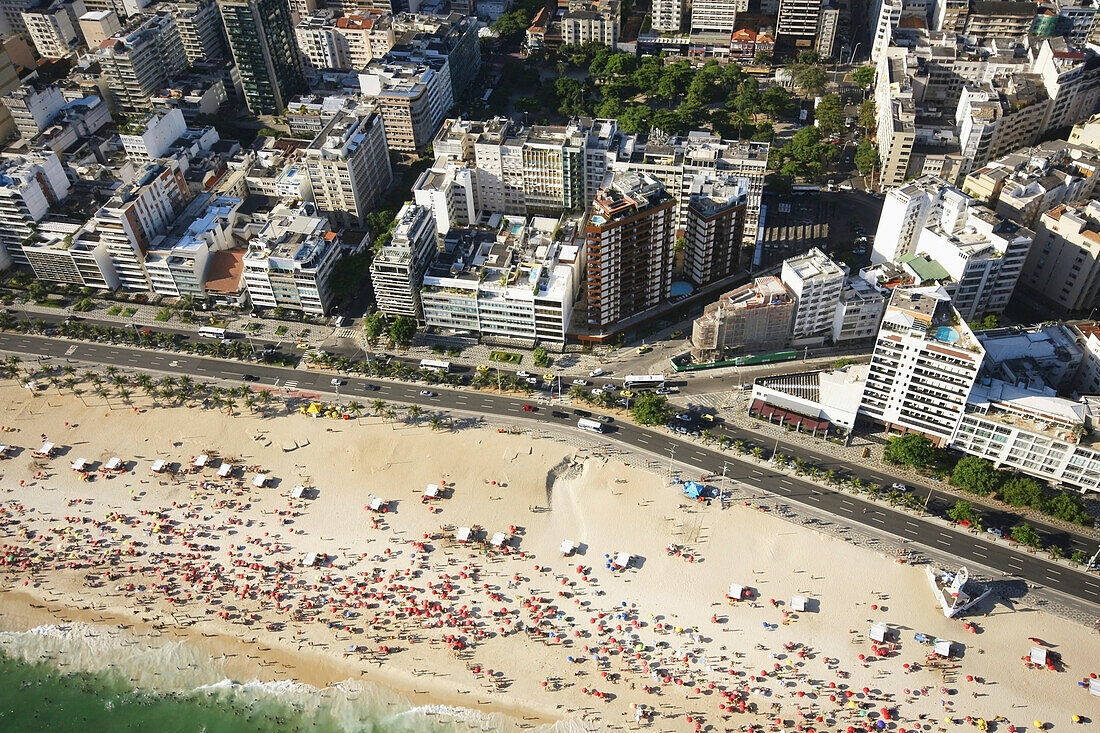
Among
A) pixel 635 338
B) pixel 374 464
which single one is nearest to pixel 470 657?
pixel 374 464

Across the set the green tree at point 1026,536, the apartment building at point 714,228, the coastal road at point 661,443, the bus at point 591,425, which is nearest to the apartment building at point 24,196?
the coastal road at point 661,443

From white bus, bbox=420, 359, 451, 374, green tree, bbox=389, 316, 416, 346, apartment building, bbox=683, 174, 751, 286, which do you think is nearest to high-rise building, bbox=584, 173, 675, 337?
apartment building, bbox=683, 174, 751, 286

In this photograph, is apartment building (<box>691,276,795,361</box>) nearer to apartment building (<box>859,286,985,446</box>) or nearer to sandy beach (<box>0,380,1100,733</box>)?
apartment building (<box>859,286,985,446</box>)

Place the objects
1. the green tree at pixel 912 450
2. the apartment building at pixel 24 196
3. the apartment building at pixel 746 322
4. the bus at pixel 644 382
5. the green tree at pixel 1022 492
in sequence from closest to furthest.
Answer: the green tree at pixel 1022 492
the green tree at pixel 912 450
the apartment building at pixel 746 322
the bus at pixel 644 382
the apartment building at pixel 24 196

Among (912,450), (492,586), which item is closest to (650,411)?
(492,586)

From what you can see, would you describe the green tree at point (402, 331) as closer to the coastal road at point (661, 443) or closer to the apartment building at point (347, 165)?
the coastal road at point (661, 443)

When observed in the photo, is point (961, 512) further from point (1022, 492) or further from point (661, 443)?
point (661, 443)
